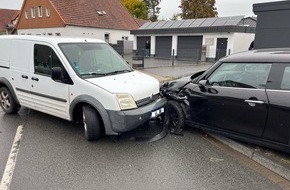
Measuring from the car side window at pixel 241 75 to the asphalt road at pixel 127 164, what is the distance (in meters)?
1.14

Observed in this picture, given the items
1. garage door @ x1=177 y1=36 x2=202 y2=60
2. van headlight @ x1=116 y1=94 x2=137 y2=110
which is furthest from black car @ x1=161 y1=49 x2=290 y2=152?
garage door @ x1=177 y1=36 x2=202 y2=60

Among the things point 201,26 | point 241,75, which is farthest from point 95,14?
point 241,75

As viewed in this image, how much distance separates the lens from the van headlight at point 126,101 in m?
3.90

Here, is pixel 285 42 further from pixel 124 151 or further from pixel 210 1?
pixel 210 1

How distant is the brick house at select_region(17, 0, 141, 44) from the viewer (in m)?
27.0

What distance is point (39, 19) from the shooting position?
30.5 meters

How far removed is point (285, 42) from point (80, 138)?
7.54 m

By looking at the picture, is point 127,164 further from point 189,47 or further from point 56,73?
point 189,47

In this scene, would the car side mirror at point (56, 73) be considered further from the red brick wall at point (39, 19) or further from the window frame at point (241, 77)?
the red brick wall at point (39, 19)

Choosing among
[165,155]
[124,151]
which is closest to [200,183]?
[165,155]

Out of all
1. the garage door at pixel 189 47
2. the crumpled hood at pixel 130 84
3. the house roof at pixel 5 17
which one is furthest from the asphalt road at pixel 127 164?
the house roof at pixel 5 17

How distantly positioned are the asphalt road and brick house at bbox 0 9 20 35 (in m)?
45.9

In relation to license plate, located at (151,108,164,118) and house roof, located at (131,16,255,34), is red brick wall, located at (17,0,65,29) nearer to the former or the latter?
house roof, located at (131,16,255,34)

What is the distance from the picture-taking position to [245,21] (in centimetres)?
2205
